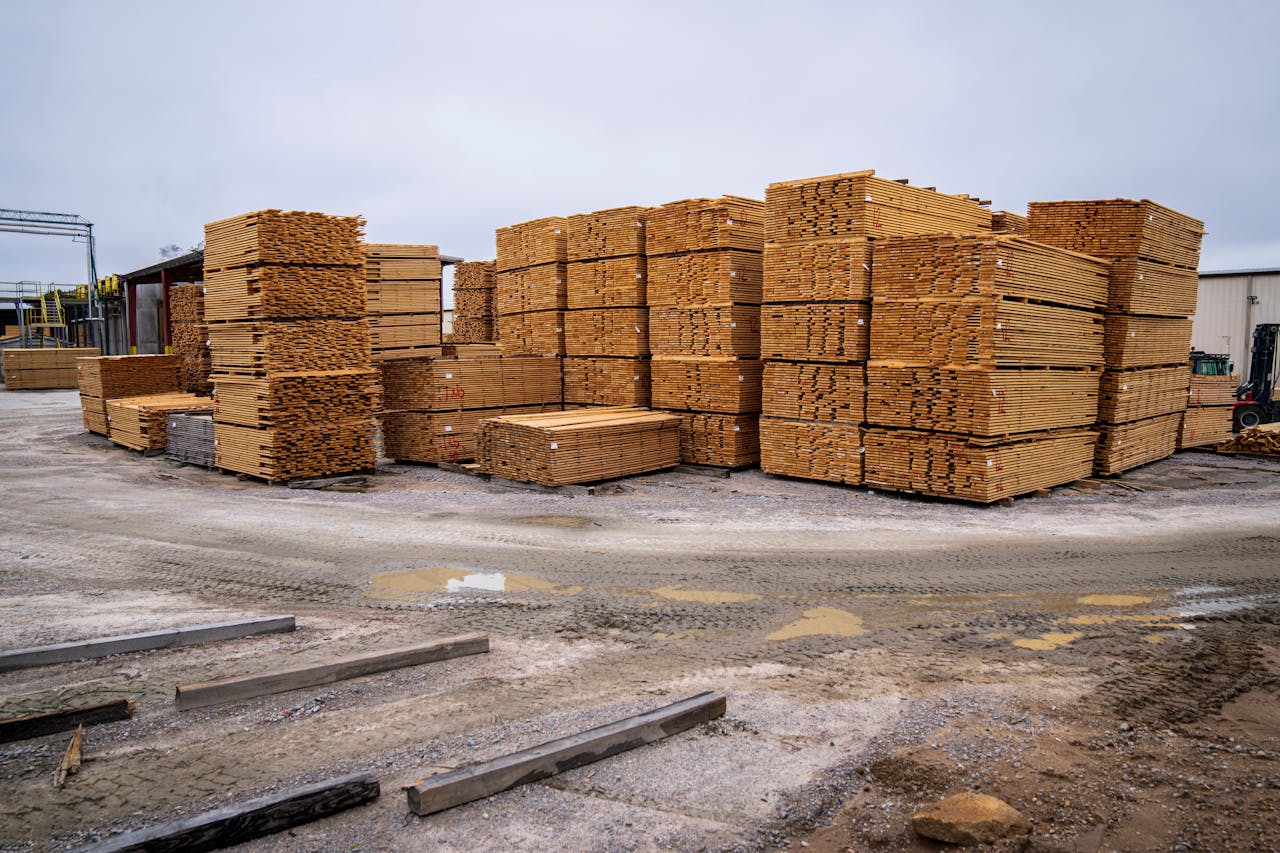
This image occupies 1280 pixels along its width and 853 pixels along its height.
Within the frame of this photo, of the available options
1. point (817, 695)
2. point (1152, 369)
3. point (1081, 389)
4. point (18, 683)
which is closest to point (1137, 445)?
point (1152, 369)

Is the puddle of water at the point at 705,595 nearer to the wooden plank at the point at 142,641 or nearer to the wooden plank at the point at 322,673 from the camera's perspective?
the wooden plank at the point at 322,673

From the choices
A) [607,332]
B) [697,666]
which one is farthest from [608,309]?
[697,666]

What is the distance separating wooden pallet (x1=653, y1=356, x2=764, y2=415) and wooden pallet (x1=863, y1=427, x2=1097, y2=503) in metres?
2.70

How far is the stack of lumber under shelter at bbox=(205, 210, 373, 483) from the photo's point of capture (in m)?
14.3

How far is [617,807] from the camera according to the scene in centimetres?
462

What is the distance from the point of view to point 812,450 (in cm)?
1428

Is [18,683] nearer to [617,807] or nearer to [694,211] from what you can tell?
[617,807]

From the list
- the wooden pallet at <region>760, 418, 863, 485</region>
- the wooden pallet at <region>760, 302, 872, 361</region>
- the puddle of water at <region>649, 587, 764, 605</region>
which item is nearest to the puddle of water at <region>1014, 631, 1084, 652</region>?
the puddle of water at <region>649, 587, 764, 605</region>

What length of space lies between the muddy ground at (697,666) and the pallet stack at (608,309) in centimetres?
502


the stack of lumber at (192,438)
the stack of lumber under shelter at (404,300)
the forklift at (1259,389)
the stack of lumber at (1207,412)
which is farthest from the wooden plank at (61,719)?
the forklift at (1259,389)

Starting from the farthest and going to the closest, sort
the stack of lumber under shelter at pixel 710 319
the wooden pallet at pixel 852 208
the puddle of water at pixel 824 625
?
the stack of lumber under shelter at pixel 710 319 → the wooden pallet at pixel 852 208 → the puddle of water at pixel 824 625

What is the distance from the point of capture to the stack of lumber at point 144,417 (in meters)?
18.8

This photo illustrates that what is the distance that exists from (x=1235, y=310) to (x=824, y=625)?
102 feet

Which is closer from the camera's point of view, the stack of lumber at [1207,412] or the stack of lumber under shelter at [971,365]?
the stack of lumber under shelter at [971,365]
